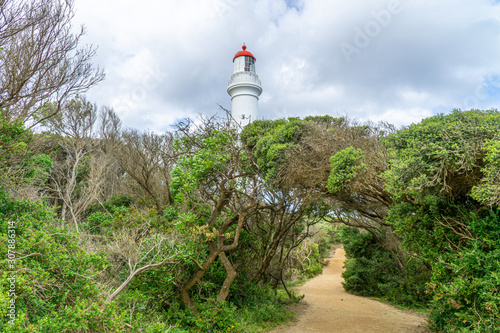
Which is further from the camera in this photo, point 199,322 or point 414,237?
point 199,322

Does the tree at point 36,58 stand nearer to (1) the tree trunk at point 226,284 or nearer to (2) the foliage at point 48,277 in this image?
(2) the foliage at point 48,277

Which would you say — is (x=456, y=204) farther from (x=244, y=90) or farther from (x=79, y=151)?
(x=79, y=151)

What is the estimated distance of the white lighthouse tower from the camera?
16.5 metres

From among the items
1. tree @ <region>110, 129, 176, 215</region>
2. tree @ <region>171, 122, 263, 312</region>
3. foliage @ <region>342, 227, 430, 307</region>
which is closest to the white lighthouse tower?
tree @ <region>110, 129, 176, 215</region>

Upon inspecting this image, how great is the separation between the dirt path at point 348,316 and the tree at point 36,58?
7.13 meters

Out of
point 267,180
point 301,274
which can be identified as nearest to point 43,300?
point 267,180

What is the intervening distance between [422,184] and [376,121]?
4444mm

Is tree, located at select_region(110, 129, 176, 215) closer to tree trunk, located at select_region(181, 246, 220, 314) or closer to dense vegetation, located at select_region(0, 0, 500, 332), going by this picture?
dense vegetation, located at select_region(0, 0, 500, 332)

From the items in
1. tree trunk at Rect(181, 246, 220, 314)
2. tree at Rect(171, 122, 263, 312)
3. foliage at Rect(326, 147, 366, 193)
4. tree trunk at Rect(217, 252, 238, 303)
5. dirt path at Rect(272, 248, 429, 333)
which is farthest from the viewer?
dirt path at Rect(272, 248, 429, 333)

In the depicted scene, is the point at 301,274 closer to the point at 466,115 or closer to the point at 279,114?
the point at 279,114

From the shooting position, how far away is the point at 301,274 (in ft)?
49.9

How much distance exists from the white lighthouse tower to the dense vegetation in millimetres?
7416

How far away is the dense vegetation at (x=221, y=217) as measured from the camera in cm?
362

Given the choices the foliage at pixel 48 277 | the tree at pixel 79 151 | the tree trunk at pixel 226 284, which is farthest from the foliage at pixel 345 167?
the tree at pixel 79 151
